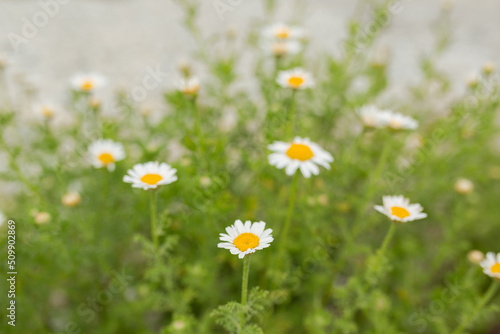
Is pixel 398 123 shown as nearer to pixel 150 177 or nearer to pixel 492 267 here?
pixel 492 267

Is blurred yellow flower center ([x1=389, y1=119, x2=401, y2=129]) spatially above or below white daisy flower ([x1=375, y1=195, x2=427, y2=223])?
above

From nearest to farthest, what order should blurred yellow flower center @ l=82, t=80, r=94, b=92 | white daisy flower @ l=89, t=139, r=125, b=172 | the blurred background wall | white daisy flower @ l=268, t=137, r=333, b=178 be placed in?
1. white daisy flower @ l=268, t=137, r=333, b=178
2. white daisy flower @ l=89, t=139, r=125, b=172
3. blurred yellow flower center @ l=82, t=80, r=94, b=92
4. the blurred background wall

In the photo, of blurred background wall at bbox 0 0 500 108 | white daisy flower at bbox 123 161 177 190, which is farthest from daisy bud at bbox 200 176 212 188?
blurred background wall at bbox 0 0 500 108

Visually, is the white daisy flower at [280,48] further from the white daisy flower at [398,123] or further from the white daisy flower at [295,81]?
the white daisy flower at [398,123]

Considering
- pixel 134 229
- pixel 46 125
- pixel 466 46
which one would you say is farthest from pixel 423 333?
pixel 466 46

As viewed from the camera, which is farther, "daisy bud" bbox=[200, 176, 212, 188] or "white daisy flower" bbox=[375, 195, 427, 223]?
"daisy bud" bbox=[200, 176, 212, 188]

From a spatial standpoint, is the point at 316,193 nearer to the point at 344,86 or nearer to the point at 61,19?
the point at 344,86

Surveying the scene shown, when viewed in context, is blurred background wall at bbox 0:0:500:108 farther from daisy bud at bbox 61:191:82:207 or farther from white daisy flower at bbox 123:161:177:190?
white daisy flower at bbox 123:161:177:190
